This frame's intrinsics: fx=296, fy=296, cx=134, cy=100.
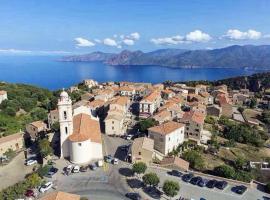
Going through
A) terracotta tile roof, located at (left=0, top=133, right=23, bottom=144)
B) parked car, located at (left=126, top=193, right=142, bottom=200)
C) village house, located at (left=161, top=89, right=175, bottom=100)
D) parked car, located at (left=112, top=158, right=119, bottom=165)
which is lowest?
parked car, located at (left=126, top=193, right=142, bottom=200)

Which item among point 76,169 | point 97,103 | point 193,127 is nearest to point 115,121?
point 193,127

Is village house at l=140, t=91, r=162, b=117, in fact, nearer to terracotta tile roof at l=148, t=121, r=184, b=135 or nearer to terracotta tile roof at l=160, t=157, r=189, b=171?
terracotta tile roof at l=148, t=121, r=184, b=135

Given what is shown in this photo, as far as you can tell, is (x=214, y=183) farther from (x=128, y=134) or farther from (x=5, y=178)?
(x=5, y=178)

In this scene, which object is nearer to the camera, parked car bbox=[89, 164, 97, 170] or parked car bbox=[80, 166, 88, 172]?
parked car bbox=[80, 166, 88, 172]

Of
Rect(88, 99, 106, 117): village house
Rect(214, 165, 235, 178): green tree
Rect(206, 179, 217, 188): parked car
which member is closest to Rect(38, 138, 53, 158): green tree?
Rect(206, 179, 217, 188): parked car

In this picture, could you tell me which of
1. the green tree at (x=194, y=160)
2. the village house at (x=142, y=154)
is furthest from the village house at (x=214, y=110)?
the village house at (x=142, y=154)

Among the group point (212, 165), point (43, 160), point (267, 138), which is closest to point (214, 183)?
point (212, 165)
